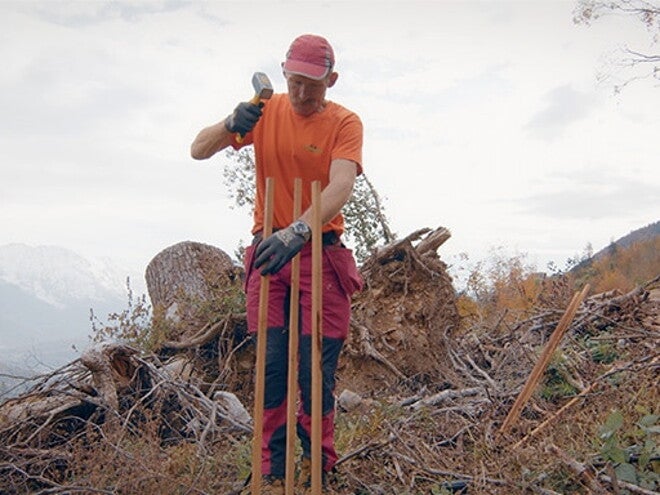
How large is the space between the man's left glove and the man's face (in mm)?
630

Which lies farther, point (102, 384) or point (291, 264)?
point (102, 384)

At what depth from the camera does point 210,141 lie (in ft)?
10.3

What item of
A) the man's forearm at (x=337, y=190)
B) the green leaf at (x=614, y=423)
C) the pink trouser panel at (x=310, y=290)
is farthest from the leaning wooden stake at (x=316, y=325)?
the green leaf at (x=614, y=423)

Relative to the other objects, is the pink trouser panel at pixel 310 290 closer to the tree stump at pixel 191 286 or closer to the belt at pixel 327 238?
the belt at pixel 327 238

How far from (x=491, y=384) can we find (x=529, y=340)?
1.11m

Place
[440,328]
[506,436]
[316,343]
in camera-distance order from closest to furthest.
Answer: [316,343] → [506,436] → [440,328]

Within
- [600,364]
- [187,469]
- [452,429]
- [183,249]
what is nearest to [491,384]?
[600,364]

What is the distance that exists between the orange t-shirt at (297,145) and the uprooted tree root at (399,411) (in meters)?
1.33

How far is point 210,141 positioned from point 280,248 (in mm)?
734

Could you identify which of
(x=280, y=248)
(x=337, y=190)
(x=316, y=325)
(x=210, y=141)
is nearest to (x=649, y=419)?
(x=316, y=325)

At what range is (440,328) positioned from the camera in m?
6.56

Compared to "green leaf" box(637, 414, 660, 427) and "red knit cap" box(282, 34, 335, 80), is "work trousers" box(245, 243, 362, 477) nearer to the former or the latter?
"red knit cap" box(282, 34, 335, 80)

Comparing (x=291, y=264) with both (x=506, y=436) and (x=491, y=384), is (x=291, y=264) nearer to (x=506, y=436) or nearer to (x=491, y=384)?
(x=506, y=436)

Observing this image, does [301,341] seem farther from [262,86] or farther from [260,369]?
[262,86]
